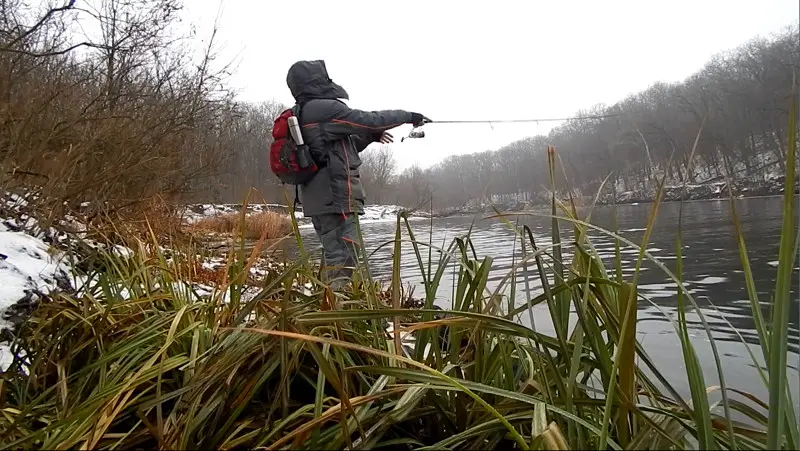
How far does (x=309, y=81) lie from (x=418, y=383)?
119 inches

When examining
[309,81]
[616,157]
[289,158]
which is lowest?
[616,157]

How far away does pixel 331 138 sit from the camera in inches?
132

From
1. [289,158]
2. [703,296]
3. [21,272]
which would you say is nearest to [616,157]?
[703,296]

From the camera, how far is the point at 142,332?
4.09 ft

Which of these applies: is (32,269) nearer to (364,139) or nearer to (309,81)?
(309,81)

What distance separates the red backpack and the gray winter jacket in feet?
0.28

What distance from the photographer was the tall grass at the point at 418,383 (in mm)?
685

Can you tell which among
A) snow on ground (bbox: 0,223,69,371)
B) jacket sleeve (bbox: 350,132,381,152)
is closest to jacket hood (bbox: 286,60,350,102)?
jacket sleeve (bbox: 350,132,381,152)

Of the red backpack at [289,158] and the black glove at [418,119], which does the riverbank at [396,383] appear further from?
the black glove at [418,119]

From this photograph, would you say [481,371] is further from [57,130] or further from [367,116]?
[57,130]

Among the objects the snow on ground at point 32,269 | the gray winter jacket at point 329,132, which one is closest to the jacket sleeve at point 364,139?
the gray winter jacket at point 329,132

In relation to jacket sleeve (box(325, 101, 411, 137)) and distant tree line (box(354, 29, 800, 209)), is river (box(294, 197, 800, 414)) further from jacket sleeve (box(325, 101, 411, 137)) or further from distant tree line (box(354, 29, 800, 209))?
jacket sleeve (box(325, 101, 411, 137))

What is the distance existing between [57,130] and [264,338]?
5.09m

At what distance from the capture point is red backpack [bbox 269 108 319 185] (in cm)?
327
